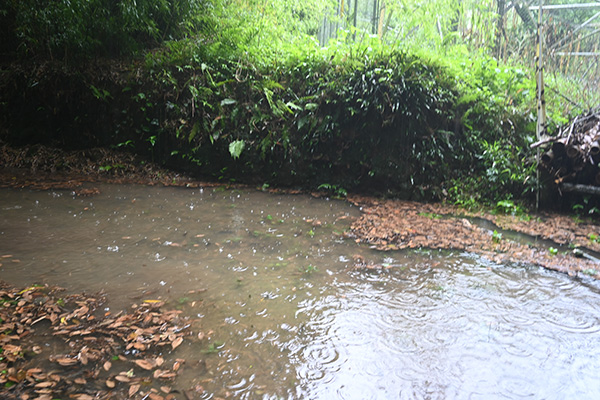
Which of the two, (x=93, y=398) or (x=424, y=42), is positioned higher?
(x=424, y=42)

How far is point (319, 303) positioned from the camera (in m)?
3.25

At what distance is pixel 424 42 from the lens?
348 inches

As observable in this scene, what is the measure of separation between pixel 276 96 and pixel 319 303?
5.53 meters

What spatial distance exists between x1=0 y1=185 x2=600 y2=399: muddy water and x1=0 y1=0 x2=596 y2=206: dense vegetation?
2457mm

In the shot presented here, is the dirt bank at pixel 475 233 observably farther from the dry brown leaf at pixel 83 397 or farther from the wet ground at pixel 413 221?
the dry brown leaf at pixel 83 397

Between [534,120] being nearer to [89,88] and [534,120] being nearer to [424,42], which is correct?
[424,42]

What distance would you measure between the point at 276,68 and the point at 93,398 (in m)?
7.09

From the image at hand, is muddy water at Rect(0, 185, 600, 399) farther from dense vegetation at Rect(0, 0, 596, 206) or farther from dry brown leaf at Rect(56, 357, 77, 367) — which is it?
dense vegetation at Rect(0, 0, 596, 206)

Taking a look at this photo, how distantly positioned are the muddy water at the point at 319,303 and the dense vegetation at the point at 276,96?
2.46 m

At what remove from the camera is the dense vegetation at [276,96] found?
7.00m

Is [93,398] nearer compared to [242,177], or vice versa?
[93,398]

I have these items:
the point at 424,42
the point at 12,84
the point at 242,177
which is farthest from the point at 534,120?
the point at 12,84

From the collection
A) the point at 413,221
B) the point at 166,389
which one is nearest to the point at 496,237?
the point at 413,221

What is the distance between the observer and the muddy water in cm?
237
